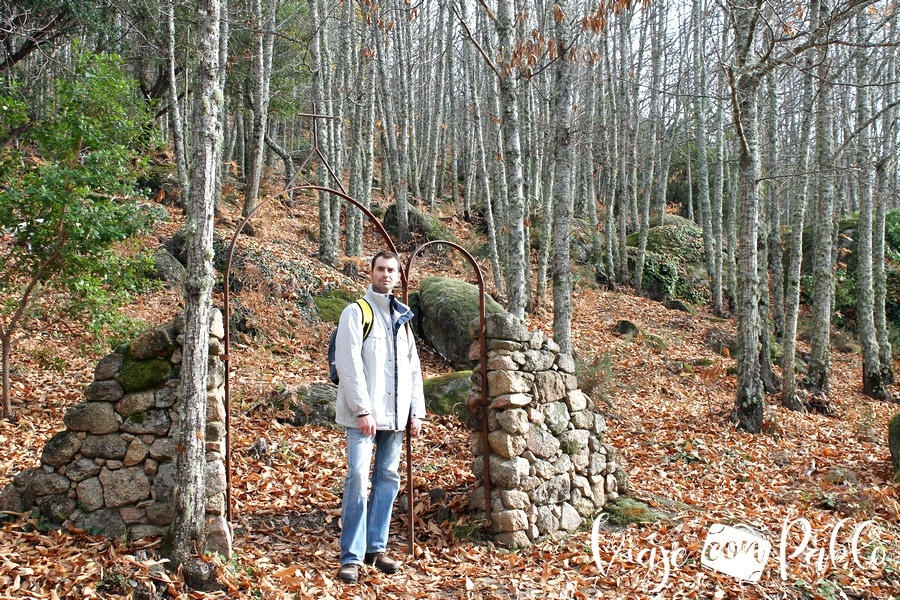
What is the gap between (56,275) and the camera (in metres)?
5.92

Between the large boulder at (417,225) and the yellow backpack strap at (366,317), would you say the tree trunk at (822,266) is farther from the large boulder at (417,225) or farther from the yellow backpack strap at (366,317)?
the yellow backpack strap at (366,317)

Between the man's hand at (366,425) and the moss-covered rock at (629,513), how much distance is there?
101 inches

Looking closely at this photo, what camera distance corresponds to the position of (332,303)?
34.8ft

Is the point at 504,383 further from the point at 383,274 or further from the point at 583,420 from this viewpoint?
the point at 383,274

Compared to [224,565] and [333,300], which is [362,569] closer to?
[224,565]

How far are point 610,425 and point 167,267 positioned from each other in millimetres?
7079

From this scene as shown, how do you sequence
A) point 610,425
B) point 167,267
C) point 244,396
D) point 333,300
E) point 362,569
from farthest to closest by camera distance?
1. point 333,300
2. point 167,267
3. point 610,425
4. point 244,396
5. point 362,569

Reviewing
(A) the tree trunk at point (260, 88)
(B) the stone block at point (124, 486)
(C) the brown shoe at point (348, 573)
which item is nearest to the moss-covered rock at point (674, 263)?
(A) the tree trunk at point (260, 88)

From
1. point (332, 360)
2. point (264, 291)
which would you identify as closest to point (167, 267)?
point (264, 291)

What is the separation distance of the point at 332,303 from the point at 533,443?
20.7ft

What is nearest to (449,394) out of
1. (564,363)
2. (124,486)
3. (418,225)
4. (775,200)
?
(564,363)

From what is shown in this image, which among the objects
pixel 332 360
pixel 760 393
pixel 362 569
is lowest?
pixel 362 569

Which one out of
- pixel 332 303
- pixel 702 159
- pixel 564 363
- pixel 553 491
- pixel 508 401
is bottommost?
pixel 553 491

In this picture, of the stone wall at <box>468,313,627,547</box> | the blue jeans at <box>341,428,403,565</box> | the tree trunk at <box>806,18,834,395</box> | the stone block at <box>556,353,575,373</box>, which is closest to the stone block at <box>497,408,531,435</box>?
the stone wall at <box>468,313,627,547</box>
